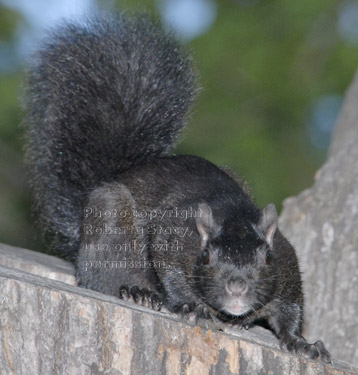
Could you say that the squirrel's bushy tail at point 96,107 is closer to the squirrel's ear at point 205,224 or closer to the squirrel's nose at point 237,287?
the squirrel's ear at point 205,224

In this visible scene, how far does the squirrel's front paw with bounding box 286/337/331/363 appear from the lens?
316cm

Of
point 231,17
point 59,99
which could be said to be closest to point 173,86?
point 59,99

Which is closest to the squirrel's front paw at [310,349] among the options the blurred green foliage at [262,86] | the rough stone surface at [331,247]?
the rough stone surface at [331,247]

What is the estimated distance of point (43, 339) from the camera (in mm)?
2764

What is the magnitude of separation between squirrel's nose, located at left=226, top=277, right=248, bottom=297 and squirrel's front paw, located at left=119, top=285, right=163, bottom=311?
57 cm

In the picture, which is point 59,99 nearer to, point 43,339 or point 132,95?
point 132,95

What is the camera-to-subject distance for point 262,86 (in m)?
6.95

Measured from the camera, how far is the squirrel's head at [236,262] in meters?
3.30

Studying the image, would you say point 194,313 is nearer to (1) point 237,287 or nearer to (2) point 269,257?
(1) point 237,287

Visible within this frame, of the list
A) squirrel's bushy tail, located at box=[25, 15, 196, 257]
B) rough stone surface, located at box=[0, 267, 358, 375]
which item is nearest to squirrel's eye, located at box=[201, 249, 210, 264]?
rough stone surface, located at box=[0, 267, 358, 375]

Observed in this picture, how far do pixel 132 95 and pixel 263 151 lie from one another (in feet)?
7.90

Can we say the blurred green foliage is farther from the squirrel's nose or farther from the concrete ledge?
the concrete ledge

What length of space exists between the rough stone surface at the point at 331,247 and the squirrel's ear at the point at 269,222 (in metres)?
0.90

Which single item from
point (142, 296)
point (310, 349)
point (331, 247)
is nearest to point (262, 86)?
point (331, 247)
